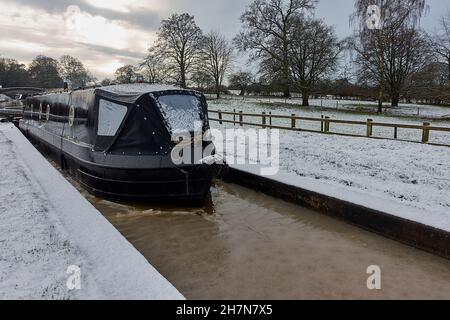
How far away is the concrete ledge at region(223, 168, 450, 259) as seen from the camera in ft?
18.1

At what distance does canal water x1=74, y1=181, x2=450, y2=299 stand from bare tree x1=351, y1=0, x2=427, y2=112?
25.9 m

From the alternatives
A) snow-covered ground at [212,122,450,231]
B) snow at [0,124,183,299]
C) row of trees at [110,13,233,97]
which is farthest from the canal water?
row of trees at [110,13,233,97]

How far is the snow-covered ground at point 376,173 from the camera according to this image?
21.7ft

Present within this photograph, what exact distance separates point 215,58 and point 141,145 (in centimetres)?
4242

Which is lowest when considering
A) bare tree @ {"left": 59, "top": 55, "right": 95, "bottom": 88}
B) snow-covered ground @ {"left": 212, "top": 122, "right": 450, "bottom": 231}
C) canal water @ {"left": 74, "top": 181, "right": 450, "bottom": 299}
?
canal water @ {"left": 74, "top": 181, "right": 450, "bottom": 299}

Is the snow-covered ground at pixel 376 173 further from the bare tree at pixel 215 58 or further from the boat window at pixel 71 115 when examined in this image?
the bare tree at pixel 215 58

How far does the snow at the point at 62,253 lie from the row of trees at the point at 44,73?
258 ft

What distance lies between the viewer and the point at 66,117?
1115 cm

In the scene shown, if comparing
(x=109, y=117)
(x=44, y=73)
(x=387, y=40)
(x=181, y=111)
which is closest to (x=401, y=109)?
(x=387, y=40)

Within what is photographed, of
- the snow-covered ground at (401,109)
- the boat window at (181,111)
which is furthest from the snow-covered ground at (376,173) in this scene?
the snow-covered ground at (401,109)

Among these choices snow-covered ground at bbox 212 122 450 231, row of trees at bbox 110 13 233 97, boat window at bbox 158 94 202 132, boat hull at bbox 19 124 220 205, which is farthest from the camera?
row of trees at bbox 110 13 233 97

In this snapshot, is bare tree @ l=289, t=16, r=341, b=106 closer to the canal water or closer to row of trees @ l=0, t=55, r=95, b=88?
the canal water

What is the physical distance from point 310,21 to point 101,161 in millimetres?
30301
